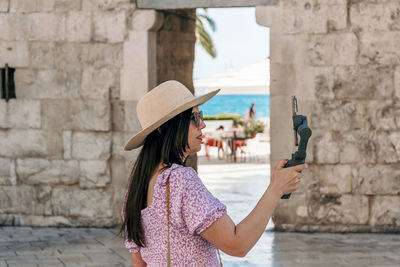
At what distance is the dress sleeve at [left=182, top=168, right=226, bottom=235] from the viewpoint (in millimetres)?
2344

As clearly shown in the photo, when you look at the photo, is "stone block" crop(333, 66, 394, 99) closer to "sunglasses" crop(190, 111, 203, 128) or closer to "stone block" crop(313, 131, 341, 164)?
"stone block" crop(313, 131, 341, 164)

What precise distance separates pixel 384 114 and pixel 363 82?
373mm

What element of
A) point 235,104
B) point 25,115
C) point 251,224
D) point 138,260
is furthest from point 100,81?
point 235,104

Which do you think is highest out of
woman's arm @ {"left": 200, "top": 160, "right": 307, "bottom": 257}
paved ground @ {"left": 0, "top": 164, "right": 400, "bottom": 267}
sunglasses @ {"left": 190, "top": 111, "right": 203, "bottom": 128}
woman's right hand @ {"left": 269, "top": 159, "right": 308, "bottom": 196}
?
sunglasses @ {"left": 190, "top": 111, "right": 203, "bottom": 128}

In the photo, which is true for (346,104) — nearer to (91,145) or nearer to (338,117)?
(338,117)

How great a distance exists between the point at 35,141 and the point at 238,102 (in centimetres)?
8126

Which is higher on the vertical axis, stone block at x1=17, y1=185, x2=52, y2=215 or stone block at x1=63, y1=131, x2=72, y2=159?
stone block at x1=63, y1=131, x2=72, y2=159

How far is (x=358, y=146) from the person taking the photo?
283 inches

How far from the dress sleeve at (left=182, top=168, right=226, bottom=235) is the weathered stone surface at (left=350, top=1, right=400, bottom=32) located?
5.16 meters

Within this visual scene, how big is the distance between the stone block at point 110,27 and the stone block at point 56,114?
786 millimetres

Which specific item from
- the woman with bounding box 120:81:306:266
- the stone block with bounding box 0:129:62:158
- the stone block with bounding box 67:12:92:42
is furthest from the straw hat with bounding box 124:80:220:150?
the stone block with bounding box 0:129:62:158

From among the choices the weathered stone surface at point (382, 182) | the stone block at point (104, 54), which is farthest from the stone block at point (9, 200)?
the weathered stone surface at point (382, 182)

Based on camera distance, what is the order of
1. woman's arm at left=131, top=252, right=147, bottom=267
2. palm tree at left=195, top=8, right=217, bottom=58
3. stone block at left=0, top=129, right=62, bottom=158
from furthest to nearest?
palm tree at left=195, top=8, right=217, bottom=58
stone block at left=0, top=129, right=62, bottom=158
woman's arm at left=131, top=252, right=147, bottom=267

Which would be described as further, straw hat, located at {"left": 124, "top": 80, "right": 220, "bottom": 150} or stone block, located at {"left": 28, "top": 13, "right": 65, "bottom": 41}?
stone block, located at {"left": 28, "top": 13, "right": 65, "bottom": 41}
